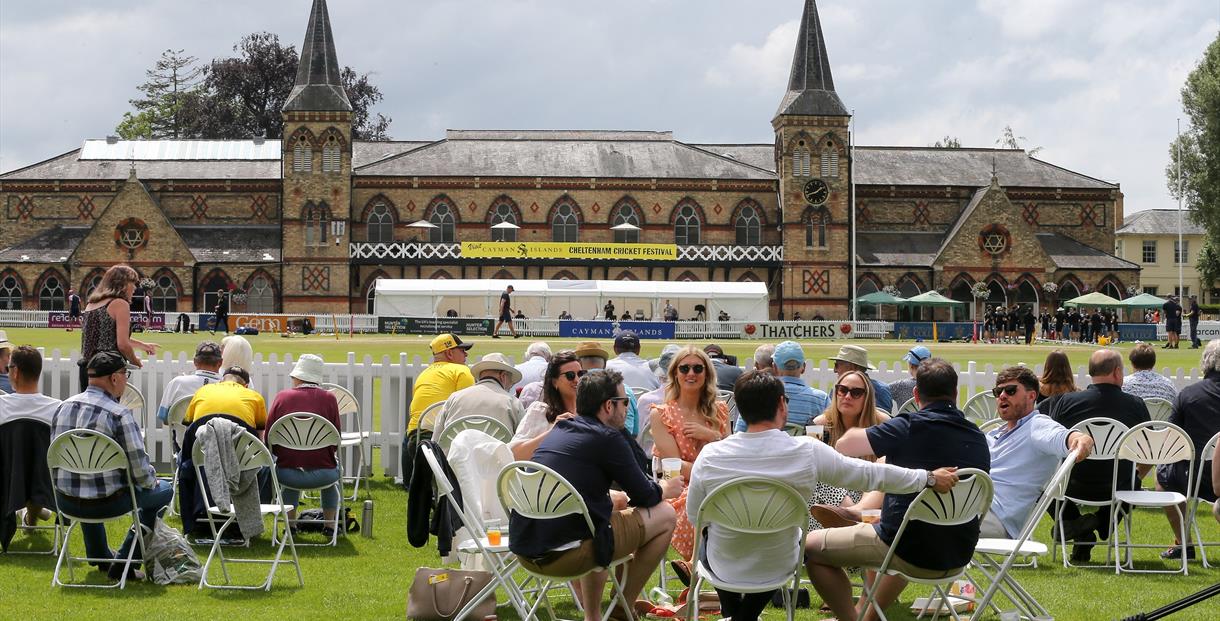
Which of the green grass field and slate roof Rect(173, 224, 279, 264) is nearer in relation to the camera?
the green grass field

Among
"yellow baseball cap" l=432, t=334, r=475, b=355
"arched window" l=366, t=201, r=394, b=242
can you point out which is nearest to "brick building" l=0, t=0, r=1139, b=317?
"arched window" l=366, t=201, r=394, b=242

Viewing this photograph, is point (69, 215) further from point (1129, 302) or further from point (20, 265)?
point (1129, 302)

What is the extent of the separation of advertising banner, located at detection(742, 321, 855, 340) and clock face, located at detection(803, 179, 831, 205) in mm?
8800

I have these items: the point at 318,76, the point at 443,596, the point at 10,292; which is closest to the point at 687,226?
the point at 318,76

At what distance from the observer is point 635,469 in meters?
5.91

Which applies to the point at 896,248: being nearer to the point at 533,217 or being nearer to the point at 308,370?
the point at 533,217

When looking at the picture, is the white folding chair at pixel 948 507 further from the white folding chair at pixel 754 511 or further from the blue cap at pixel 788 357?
the blue cap at pixel 788 357

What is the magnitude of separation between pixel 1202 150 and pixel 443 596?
53.3m

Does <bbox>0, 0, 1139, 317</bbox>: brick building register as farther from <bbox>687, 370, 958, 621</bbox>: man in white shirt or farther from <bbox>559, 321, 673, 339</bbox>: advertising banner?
<bbox>687, 370, 958, 621</bbox>: man in white shirt

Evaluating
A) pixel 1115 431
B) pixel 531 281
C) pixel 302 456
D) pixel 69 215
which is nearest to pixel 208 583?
pixel 302 456

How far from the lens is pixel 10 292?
162 feet

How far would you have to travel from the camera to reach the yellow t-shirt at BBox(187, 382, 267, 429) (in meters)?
8.30

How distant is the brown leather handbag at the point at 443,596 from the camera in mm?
6582

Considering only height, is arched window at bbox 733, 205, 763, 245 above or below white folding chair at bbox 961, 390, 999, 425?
above
